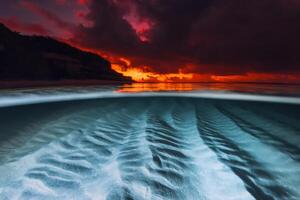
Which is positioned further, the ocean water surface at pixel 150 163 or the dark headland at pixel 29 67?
the dark headland at pixel 29 67

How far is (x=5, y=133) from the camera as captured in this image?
151 inches

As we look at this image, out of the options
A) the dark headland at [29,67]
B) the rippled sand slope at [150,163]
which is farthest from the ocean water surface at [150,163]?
the dark headland at [29,67]

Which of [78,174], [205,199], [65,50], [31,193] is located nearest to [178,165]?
[205,199]

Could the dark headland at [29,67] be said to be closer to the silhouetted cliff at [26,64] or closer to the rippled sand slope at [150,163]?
the silhouetted cliff at [26,64]

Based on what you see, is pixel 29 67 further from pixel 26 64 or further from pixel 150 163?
pixel 150 163

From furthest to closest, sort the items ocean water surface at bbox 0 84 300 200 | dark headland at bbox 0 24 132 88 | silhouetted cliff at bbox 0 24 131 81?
silhouetted cliff at bbox 0 24 131 81
dark headland at bbox 0 24 132 88
ocean water surface at bbox 0 84 300 200

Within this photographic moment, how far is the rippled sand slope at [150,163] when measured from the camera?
5.72 feet

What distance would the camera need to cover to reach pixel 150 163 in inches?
90.1

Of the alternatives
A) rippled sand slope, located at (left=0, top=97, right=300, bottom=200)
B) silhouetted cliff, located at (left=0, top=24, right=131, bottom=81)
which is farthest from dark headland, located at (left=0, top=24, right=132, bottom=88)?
rippled sand slope, located at (left=0, top=97, right=300, bottom=200)

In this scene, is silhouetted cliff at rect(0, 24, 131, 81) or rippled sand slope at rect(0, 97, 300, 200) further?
silhouetted cliff at rect(0, 24, 131, 81)

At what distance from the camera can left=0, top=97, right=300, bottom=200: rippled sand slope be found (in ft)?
5.72

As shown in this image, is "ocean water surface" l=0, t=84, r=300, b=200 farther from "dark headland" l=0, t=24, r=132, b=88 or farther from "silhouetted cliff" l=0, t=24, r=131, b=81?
"silhouetted cliff" l=0, t=24, r=131, b=81

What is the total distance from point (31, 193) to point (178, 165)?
4.75 ft

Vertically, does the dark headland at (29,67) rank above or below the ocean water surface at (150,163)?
above
